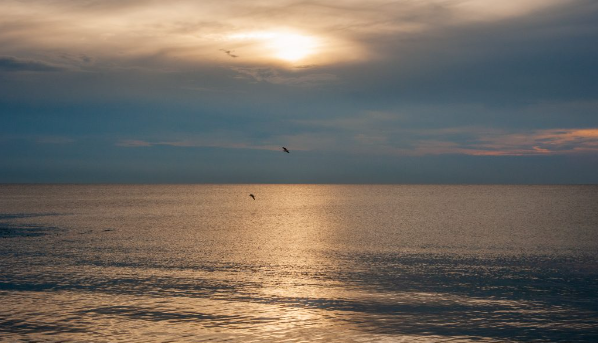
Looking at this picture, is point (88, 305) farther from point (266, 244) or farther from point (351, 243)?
point (351, 243)

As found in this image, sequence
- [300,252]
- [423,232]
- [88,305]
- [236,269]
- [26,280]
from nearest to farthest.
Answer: [88,305], [26,280], [236,269], [300,252], [423,232]

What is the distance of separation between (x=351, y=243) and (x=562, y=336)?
4395cm

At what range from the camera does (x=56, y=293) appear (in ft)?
122

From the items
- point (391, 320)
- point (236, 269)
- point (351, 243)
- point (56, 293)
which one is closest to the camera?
point (391, 320)

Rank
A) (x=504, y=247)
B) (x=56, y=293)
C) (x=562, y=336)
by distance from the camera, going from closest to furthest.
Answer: (x=562, y=336) → (x=56, y=293) → (x=504, y=247)

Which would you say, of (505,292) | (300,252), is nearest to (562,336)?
(505,292)

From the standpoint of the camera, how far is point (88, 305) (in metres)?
33.9

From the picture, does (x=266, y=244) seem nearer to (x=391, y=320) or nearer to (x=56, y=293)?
(x=56, y=293)

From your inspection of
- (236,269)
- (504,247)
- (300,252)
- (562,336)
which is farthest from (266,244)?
(562,336)

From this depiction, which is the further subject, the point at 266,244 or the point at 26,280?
the point at 266,244

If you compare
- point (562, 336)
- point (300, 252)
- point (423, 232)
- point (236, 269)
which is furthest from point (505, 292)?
point (423, 232)

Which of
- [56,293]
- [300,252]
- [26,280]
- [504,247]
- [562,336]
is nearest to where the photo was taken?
[562,336]

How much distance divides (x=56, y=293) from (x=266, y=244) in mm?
34107

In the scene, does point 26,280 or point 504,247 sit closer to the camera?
point 26,280
